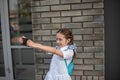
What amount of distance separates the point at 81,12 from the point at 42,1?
2.39 ft

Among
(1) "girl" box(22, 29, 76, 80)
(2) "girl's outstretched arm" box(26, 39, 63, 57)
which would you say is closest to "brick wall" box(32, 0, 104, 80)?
(1) "girl" box(22, 29, 76, 80)

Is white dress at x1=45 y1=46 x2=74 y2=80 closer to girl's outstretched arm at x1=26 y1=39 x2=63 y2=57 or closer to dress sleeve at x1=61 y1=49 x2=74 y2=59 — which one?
dress sleeve at x1=61 y1=49 x2=74 y2=59

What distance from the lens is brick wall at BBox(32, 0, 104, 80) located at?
394cm

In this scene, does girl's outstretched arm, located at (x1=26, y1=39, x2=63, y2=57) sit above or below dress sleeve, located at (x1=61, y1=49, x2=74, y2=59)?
above

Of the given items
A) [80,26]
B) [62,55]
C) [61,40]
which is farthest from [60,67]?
[80,26]

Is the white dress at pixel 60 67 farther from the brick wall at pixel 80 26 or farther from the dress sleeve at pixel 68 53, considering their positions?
the brick wall at pixel 80 26

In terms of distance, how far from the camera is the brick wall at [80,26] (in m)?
3.94

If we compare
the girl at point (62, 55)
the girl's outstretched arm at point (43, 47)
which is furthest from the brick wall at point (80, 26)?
the girl's outstretched arm at point (43, 47)

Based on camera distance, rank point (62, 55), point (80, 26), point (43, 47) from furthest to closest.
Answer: point (80, 26)
point (62, 55)
point (43, 47)

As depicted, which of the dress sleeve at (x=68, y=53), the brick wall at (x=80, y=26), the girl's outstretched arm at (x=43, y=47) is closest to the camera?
the girl's outstretched arm at (x=43, y=47)

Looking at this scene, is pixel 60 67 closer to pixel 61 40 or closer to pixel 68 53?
pixel 68 53

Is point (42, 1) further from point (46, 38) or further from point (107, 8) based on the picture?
A: point (107, 8)

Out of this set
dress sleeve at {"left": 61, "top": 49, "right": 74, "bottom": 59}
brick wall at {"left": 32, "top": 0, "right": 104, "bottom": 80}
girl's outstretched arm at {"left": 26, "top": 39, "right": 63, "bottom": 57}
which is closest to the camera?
girl's outstretched arm at {"left": 26, "top": 39, "right": 63, "bottom": 57}

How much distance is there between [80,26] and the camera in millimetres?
4012
